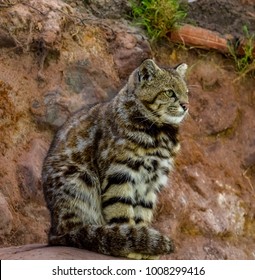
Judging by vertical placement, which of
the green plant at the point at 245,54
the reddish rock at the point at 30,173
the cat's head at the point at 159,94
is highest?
→ the cat's head at the point at 159,94

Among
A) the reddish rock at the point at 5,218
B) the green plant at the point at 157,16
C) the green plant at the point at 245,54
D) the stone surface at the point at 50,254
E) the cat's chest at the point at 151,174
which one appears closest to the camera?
the stone surface at the point at 50,254

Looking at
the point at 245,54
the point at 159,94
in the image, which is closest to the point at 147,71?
the point at 159,94

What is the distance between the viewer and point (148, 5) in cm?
654

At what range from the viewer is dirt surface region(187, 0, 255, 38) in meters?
6.91

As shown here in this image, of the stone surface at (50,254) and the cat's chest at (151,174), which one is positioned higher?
the cat's chest at (151,174)

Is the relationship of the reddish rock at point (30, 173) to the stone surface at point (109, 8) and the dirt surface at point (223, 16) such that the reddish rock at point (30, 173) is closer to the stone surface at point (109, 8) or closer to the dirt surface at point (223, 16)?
the stone surface at point (109, 8)

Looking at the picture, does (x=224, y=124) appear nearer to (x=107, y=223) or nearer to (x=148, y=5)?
(x=148, y=5)

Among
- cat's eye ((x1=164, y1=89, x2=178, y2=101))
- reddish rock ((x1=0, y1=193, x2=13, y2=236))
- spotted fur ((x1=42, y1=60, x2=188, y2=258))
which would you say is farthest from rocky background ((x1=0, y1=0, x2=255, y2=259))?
cat's eye ((x1=164, y1=89, x2=178, y2=101))

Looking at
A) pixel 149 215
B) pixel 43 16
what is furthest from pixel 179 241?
pixel 43 16

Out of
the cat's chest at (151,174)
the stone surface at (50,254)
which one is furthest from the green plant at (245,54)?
the stone surface at (50,254)

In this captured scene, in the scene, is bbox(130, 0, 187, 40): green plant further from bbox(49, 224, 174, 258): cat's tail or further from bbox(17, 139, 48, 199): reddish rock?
bbox(49, 224, 174, 258): cat's tail

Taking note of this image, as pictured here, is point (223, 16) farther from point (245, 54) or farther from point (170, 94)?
point (170, 94)

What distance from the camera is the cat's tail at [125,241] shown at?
4.58 meters

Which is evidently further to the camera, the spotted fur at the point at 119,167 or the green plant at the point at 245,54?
the green plant at the point at 245,54
